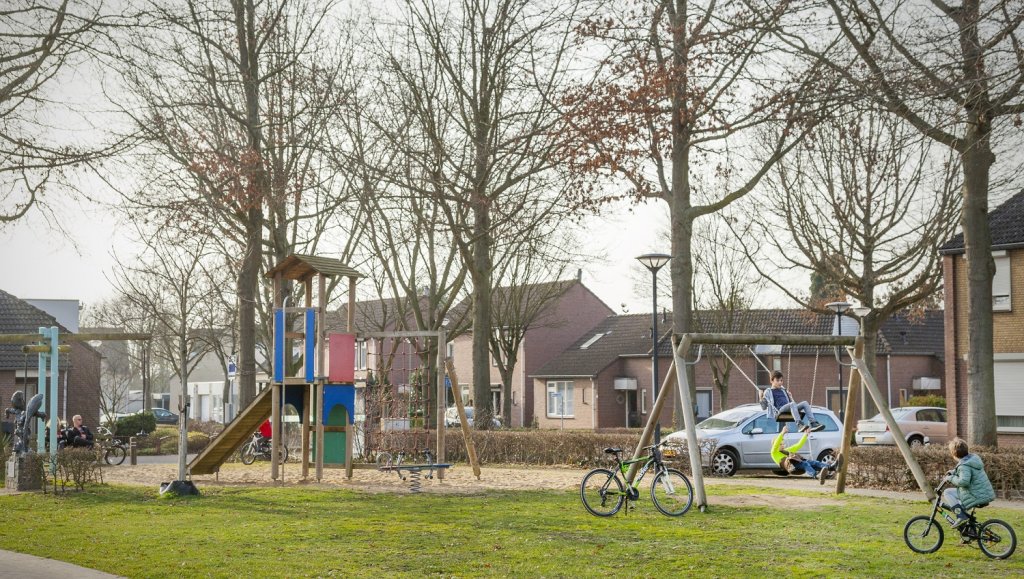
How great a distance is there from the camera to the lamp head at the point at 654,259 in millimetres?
21953

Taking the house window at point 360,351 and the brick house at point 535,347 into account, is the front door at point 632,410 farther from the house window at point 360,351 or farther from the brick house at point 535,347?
the house window at point 360,351

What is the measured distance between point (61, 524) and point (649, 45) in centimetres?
1199

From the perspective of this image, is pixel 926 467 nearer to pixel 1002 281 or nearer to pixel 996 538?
pixel 996 538

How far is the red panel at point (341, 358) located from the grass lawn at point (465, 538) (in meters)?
3.57

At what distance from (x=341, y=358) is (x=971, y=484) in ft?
41.2

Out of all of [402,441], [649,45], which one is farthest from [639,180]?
[402,441]

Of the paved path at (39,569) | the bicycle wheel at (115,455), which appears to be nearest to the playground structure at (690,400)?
the paved path at (39,569)

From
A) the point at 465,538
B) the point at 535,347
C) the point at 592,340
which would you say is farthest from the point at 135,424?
the point at 465,538

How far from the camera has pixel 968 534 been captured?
10.8m

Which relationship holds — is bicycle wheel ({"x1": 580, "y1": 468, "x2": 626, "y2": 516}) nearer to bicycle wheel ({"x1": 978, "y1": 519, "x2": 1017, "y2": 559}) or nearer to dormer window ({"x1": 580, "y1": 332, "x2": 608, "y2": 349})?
bicycle wheel ({"x1": 978, "y1": 519, "x2": 1017, "y2": 559})

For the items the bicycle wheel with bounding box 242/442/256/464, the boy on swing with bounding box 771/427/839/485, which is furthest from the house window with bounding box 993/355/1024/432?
the bicycle wheel with bounding box 242/442/256/464

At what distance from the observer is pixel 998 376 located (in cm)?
3128

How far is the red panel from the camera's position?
20344mm

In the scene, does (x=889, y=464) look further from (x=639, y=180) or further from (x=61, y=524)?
(x=61, y=524)
